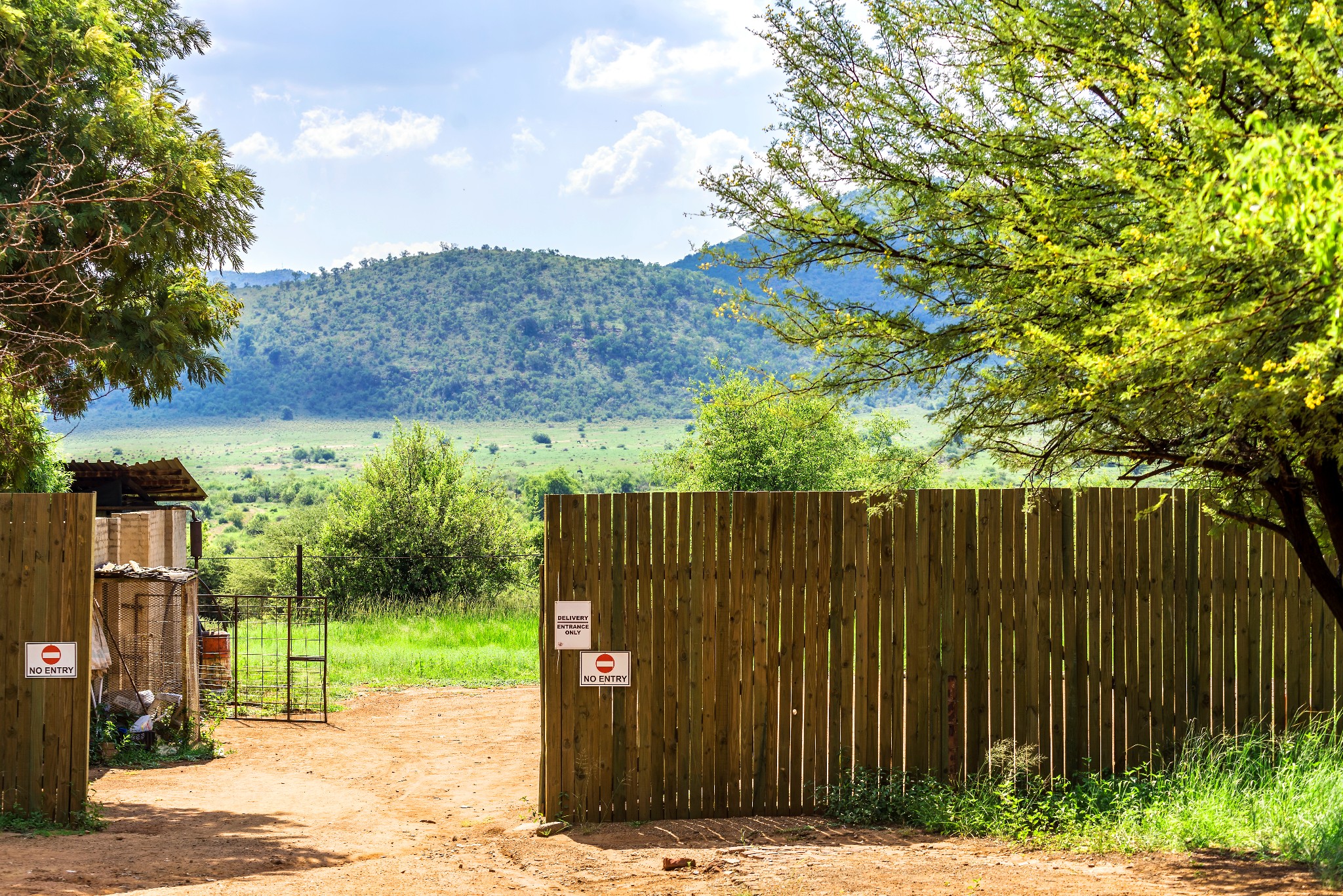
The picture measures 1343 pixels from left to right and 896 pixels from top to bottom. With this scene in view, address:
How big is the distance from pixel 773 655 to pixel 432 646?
16.0 metres

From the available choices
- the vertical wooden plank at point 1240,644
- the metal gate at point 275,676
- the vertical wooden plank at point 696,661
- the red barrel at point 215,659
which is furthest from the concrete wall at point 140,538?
the vertical wooden plank at point 1240,644

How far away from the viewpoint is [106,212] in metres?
8.85

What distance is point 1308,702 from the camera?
26.7 feet

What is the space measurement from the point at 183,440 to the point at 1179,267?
150 meters

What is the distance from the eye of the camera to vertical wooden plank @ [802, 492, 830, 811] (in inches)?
308

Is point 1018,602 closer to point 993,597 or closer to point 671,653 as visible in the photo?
point 993,597

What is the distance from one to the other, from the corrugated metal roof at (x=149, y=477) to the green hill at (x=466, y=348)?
11700 centimetres

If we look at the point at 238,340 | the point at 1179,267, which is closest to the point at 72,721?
the point at 1179,267

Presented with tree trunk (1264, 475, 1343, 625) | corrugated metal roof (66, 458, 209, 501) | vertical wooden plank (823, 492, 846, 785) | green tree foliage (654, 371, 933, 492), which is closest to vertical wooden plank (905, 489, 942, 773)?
vertical wooden plank (823, 492, 846, 785)

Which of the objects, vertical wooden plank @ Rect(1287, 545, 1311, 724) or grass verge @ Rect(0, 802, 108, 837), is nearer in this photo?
grass verge @ Rect(0, 802, 108, 837)

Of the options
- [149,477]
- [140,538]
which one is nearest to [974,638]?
[140,538]

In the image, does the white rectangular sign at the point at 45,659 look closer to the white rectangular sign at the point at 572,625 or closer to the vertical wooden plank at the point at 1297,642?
the white rectangular sign at the point at 572,625

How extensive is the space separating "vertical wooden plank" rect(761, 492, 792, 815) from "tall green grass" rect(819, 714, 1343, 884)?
373mm

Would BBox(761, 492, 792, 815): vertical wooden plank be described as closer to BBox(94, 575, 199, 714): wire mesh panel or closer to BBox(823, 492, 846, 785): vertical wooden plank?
BBox(823, 492, 846, 785): vertical wooden plank
